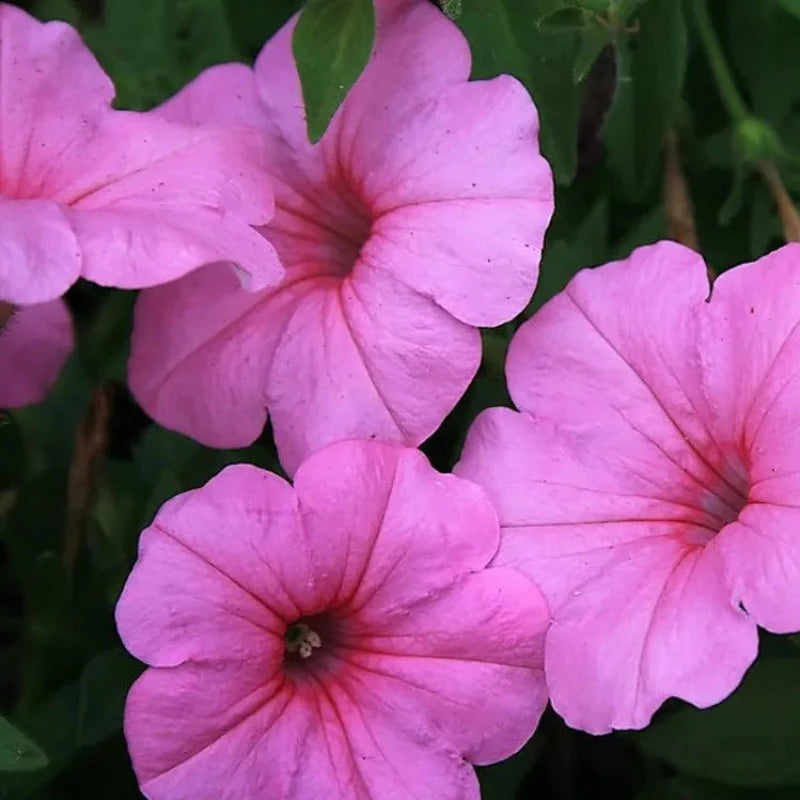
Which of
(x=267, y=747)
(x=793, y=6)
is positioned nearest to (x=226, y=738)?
(x=267, y=747)

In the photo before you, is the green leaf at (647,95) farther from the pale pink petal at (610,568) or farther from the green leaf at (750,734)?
the green leaf at (750,734)

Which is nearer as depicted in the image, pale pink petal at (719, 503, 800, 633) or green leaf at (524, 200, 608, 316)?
pale pink petal at (719, 503, 800, 633)

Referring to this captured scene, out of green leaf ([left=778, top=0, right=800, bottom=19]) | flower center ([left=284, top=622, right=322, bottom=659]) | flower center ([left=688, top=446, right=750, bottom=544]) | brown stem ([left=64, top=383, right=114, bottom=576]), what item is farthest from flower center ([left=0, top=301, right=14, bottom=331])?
green leaf ([left=778, top=0, right=800, bottom=19])

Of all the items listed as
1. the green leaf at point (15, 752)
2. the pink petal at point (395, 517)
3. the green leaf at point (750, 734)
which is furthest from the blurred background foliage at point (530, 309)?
the pink petal at point (395, 517)

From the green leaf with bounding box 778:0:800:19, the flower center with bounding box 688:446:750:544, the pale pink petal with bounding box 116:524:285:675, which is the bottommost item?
the pale pink petal with bounding box 116:524:285:675

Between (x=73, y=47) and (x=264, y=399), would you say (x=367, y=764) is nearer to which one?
(x=264, y=399)

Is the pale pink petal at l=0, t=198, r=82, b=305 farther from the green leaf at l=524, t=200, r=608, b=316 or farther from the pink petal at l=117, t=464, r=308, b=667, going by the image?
the green leaf at l=524, t=200, r=608, b=316

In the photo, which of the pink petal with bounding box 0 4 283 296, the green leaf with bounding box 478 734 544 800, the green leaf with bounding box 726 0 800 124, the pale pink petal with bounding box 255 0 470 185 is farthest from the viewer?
the green leaf with bounding box 726 0 800 124
